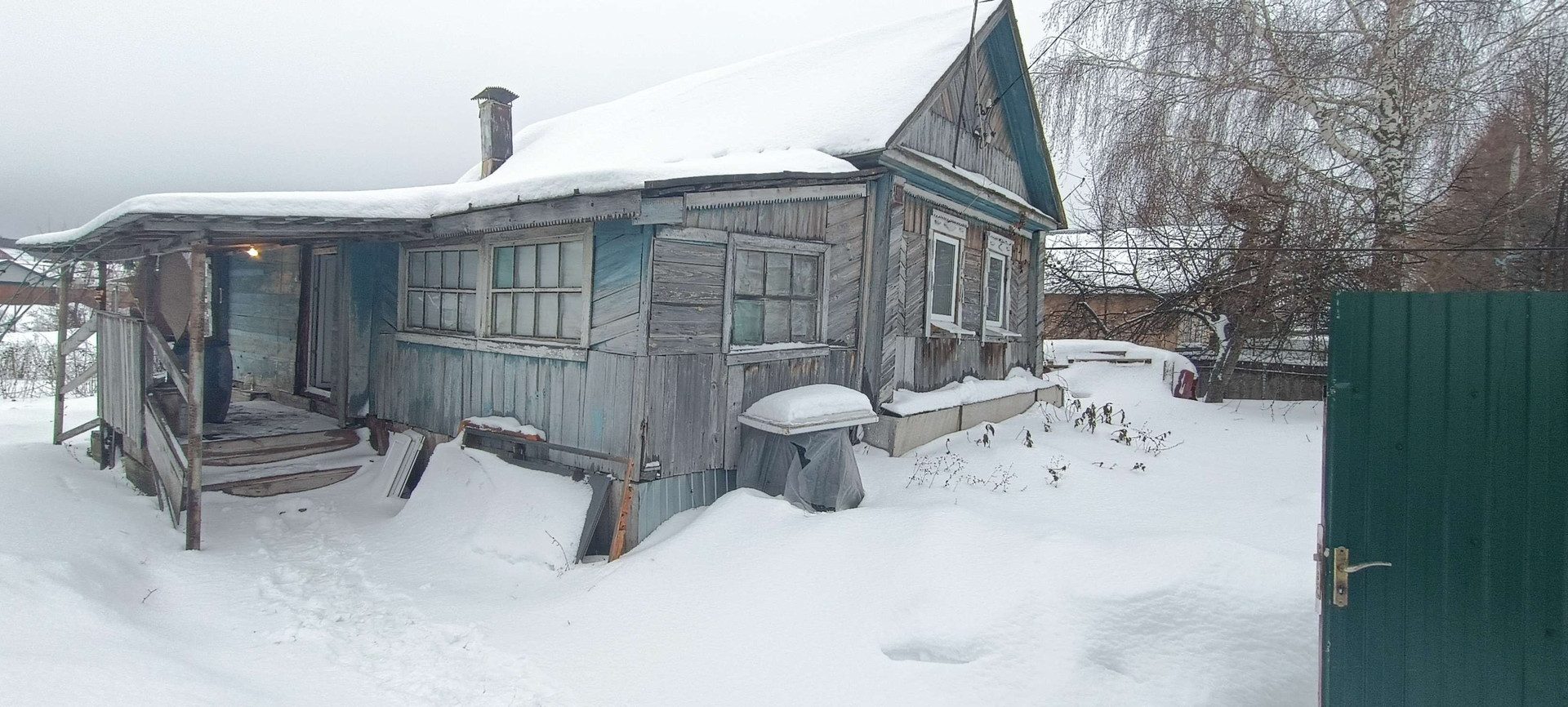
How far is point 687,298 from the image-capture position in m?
5.77

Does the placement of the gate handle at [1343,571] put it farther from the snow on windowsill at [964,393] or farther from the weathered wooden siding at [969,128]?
the weathered wooden siding at [969,128]

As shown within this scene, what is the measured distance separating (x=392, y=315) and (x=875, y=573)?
6433mm

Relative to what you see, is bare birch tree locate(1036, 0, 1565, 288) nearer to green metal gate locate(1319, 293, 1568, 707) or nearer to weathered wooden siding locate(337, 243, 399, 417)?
green metal gate locate(1319, 293, 1568, 707)

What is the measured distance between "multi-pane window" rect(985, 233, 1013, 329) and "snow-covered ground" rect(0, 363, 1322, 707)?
4.20 m

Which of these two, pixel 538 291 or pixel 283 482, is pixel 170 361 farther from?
pixel 538 291

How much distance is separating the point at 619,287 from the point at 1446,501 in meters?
4.79

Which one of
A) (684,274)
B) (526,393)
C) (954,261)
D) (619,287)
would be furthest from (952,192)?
(526,393)

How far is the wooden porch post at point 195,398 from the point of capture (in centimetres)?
569

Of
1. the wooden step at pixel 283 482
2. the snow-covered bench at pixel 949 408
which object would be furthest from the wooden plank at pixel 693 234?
the wooden step at pixel 283 482

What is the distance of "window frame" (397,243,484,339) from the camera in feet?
22.8

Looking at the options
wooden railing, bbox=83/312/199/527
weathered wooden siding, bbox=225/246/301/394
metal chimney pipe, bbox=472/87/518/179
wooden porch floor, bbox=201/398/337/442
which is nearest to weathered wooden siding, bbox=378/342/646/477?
wooden porch floor, bbox=201/398/337/442

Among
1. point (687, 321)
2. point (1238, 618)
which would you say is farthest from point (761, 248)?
point (1238, 618)

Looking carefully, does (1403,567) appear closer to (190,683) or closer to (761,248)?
(761,248)

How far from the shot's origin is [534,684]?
3855mm
